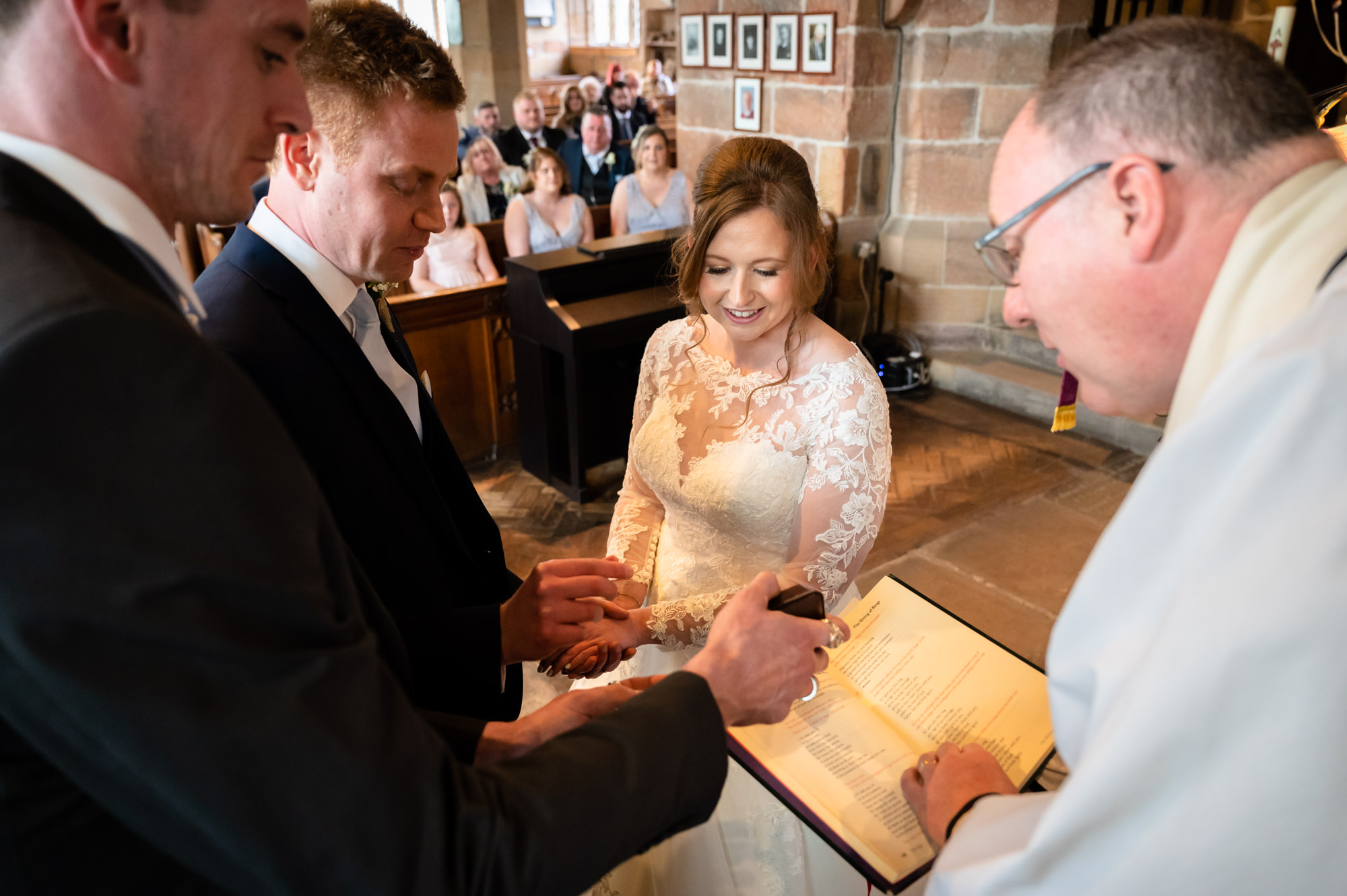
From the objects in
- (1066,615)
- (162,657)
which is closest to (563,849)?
(162,657)

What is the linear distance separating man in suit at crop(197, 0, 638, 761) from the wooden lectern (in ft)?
9.79

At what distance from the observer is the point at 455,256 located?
6.18 metres

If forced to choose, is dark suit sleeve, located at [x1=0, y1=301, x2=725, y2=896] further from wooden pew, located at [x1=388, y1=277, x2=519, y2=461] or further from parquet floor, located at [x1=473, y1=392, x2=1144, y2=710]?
wooden pew, located at [x1=388, y1=277, x2=519, y2=461]

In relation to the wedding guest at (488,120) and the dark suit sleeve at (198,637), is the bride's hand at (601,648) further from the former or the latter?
the wedding guest at (488,120)

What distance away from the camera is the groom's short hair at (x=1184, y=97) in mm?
990

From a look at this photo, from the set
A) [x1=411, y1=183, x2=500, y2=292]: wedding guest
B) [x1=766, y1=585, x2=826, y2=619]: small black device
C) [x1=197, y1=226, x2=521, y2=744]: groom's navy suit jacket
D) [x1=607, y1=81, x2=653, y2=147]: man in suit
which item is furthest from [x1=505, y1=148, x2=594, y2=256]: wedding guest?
[x1=766, y1=585, x2=826, y2=619]: small black device

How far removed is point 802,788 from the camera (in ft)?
4.26

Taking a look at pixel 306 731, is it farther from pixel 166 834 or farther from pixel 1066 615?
pixel 1066 615

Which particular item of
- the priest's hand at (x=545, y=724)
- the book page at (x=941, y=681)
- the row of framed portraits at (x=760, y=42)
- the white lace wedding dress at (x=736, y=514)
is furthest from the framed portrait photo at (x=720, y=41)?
the priest's hand at (x=545, y=724)

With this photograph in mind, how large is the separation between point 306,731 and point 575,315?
165 inches

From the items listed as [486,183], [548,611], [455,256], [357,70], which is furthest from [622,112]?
[548,611]

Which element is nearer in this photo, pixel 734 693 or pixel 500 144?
pixel 734 693

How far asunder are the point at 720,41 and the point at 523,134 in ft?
9.71

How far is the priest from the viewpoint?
0.81 metres
